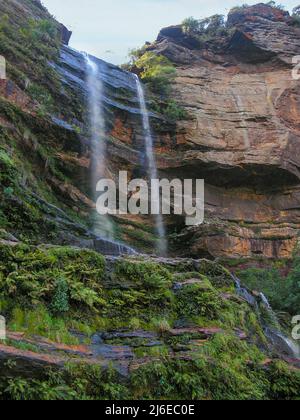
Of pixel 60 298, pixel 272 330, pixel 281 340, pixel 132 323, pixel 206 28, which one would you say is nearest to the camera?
pixel 60 298

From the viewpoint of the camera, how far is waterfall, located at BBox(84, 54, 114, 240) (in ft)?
61.3

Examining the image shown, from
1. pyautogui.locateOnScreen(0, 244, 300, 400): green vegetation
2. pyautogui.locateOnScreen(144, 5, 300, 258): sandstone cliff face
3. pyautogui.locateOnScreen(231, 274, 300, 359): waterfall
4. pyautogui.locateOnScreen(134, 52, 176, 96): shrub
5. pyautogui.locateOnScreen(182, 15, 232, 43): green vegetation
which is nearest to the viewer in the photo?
pyautogui.locateOnScreen(0, 244, 300, 400): green vegetation

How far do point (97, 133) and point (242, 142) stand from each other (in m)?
8.50

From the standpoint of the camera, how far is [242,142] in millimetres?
24875

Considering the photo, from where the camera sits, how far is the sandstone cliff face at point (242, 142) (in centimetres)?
2212

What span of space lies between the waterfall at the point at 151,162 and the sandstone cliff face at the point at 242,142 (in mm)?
664

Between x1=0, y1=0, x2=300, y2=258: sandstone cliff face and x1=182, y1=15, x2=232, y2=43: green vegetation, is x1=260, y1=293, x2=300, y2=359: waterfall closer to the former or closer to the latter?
x1=0, y1=0, x2=300, y2=258: sandstone cliff face

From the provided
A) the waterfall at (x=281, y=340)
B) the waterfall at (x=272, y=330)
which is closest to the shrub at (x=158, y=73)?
the waterfall at (x=272, y=330)

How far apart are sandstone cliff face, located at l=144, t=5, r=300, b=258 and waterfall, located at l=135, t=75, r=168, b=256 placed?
0.66 m

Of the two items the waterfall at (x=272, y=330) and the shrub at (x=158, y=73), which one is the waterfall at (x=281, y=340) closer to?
the waterfall at (x=272, y=330)

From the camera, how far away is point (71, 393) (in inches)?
227

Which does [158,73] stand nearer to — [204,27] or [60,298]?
[204,27]

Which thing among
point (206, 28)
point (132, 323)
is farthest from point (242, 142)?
point (132, 323)

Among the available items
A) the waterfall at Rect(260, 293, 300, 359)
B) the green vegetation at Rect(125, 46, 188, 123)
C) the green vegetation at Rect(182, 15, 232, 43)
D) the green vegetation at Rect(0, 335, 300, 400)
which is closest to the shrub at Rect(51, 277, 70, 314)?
the green vegetation at Rect(0, 335, 300, 400)
